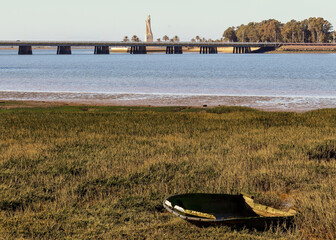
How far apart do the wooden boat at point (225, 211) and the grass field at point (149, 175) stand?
0.19m

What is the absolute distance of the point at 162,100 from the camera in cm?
4250

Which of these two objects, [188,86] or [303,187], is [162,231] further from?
[188,86]

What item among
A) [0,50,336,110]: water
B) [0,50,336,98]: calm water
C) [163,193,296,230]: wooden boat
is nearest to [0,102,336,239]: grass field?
[163,193,296,230]: wooden boat

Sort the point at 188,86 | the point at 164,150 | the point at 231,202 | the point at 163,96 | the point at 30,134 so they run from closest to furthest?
the point at 231,202, the point at 164,150, the point at 30,134, the point at 163,96, the point at 188,86

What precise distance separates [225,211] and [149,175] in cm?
307

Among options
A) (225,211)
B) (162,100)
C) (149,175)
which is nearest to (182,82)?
(162,100)

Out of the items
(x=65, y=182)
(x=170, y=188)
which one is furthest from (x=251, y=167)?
(x=65, y=182)

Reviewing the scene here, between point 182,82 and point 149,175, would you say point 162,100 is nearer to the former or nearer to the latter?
point 182,82

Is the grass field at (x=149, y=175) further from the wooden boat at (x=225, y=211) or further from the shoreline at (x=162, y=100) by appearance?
the shoreline at (x=162, y=100)

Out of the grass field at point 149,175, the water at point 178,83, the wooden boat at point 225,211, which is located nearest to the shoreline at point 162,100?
the water at point 178,83

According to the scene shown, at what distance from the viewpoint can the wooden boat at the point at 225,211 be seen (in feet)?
29.6

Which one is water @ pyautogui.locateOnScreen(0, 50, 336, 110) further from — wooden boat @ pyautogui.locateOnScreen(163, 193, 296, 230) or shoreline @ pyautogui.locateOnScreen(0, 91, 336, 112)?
wooden boat @ pyautogui.locateOnScreen(163, 193, 296, 230)

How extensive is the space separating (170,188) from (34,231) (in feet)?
12.3

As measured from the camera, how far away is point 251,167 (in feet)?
44.7
